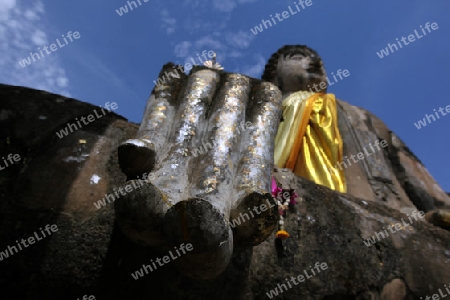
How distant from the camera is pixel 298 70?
424 centimetres

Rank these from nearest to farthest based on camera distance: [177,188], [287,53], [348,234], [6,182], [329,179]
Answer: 1. [177,188]
2. [6,182]
3. [348,234]
4. [329,179]
5. [287,53]

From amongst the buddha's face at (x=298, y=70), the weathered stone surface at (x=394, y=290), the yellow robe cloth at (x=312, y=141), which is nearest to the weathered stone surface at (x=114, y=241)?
the weathered stone surface at (x=394, y=290)

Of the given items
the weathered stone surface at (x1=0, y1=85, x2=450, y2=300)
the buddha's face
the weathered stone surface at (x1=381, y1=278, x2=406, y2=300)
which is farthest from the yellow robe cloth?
the weathered stone surface at (x1=381, y1=278, x2=406, y2=300)

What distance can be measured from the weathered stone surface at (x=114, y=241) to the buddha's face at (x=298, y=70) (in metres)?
2.21

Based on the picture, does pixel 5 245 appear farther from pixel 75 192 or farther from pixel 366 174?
pixel 366 174

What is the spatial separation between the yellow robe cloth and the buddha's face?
44cm

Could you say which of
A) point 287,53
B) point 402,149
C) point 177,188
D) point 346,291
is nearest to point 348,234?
point 346,291

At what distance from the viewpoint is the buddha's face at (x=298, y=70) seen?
13.6 feet

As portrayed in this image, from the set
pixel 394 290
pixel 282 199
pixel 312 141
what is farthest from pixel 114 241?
pixel 312 141

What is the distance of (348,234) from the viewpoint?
1.87 metres

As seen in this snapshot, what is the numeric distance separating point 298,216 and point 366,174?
1669 millimetres

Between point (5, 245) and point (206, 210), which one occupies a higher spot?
point (5, 245)

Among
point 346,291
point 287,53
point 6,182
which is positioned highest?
point 287,53

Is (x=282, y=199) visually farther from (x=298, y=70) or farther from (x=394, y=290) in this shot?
(x=298, y=70)
